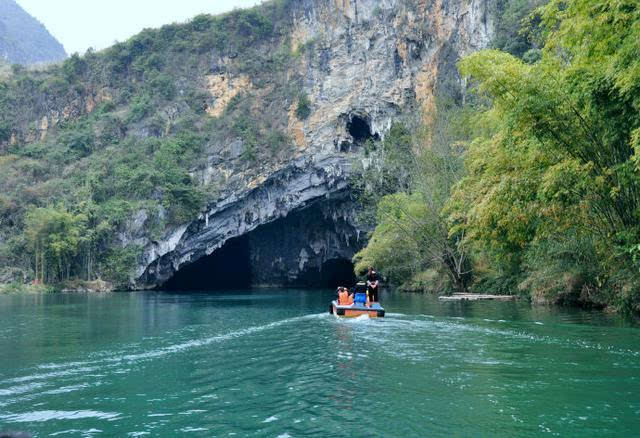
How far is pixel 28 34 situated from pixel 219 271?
137m

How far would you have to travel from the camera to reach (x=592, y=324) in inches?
551

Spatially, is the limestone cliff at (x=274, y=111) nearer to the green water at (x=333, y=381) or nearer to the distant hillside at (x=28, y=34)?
→ the green water at (x=333, y=381)

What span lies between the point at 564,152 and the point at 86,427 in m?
11.6

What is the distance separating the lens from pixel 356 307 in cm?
1714

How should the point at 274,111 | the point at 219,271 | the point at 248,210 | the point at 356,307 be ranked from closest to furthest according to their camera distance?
the point at 356,307
the point at 248,210
the point at 274,111
the point at 219,271

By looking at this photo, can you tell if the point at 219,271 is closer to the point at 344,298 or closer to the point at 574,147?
the point at 344,298

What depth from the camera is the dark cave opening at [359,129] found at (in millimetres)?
45125

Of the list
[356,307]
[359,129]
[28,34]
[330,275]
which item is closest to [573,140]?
[356,307]

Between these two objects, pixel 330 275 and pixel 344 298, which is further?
pixel 330 275

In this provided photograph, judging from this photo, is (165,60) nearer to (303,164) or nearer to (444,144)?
(303,164)

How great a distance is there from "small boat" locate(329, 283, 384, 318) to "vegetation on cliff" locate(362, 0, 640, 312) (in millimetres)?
3708

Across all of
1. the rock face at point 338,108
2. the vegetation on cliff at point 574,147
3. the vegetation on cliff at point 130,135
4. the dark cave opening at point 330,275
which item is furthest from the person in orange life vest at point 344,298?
the dark cave opening at point 330,275

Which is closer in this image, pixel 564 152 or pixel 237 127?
pixel 564 152

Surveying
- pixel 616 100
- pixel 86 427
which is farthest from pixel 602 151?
pixel 86 427
